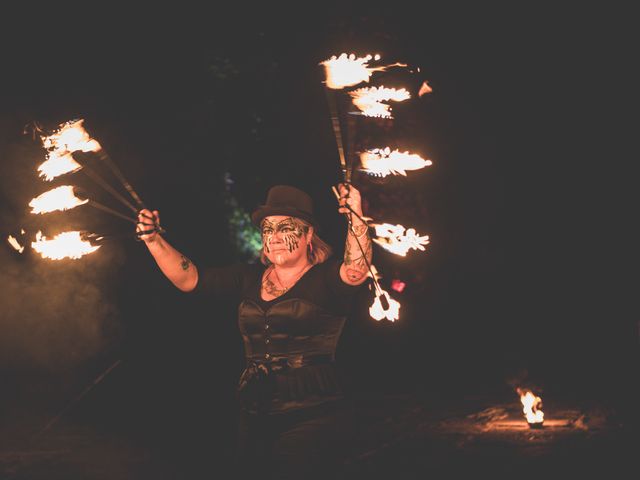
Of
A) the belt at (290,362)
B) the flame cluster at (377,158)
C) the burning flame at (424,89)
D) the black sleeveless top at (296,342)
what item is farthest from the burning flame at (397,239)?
the burning flame at (424,89)

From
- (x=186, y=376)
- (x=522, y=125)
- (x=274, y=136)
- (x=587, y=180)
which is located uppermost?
(x=274, y=136)

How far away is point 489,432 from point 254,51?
1113 centimetres

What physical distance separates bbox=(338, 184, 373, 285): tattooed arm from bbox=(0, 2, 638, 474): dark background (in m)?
5.11

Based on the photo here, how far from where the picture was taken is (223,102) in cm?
1839

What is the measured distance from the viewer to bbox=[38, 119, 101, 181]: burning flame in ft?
14.2

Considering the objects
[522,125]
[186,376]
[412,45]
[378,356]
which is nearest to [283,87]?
[412,45]

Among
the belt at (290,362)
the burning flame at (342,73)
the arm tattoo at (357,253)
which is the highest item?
the burning flame at (342,73)

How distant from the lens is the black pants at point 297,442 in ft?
12.6

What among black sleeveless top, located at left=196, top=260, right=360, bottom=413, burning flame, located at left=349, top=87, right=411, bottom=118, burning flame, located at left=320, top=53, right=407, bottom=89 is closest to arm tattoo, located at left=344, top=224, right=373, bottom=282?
black sleeveless top, located at left=196, top=260, right=360, bottom=413

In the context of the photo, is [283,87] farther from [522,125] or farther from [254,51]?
[522,125]

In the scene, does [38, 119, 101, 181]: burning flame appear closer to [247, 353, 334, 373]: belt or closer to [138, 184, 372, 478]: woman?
[138, 184, 372, 478]: woman

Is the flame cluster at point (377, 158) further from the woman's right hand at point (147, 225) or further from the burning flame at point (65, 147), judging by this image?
the burning flame at point (65, 147)

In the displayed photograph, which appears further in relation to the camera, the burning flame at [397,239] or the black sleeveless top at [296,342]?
the black sleeveless top at [296,342]

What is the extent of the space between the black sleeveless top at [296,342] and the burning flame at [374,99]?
83cm
